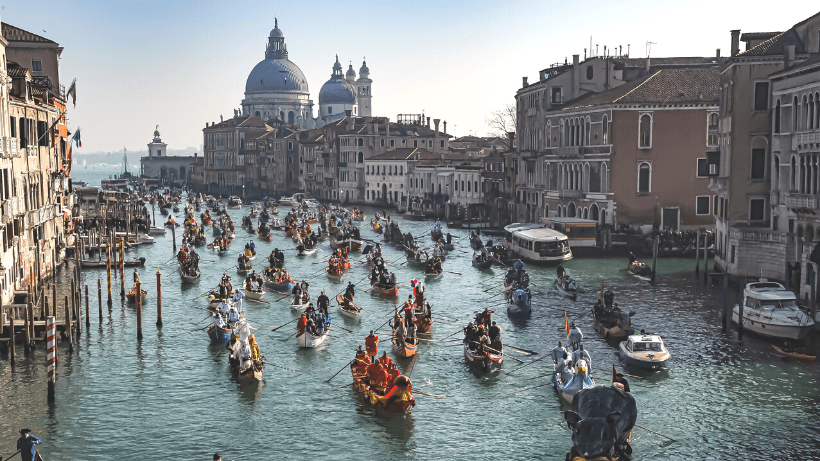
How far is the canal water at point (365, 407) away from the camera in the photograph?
23.2 metres

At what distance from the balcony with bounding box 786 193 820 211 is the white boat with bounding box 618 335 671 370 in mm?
9694

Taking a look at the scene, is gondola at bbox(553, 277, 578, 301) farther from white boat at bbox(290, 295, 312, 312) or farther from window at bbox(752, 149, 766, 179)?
white boat at bbox(290, 295, 312, 312)

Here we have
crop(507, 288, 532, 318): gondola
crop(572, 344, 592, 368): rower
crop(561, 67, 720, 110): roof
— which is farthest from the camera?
crop(561, 67, 720, 110): roof

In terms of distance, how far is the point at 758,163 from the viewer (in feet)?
143

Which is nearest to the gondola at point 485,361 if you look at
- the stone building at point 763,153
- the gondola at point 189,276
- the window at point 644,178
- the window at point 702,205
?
the stone building at point 763,153

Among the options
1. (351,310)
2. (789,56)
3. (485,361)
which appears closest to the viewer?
(485,361)

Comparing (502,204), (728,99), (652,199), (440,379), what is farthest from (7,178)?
(502,204)

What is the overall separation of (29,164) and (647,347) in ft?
89.4

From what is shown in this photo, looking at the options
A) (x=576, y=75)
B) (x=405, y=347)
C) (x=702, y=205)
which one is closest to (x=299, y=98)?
(x=576, y=75)

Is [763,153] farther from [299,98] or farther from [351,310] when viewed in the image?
[299,98]

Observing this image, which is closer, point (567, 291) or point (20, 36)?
point (567, 291)

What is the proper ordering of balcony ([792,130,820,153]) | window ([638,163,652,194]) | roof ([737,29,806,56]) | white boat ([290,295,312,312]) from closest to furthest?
balcony ([792,130,820,153]) → white boat ([290,295,312,312]) → roof ([737,29,806,56]) → window ([638,163,652,194])

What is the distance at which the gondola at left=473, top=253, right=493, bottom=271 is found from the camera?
5450cm

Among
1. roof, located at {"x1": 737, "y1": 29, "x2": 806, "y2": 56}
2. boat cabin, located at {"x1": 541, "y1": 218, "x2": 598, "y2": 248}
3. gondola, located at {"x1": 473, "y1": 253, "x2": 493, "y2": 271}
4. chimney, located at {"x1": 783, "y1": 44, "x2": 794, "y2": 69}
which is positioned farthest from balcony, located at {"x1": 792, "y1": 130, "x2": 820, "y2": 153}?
boat cabin, located at {"x1": 541, "y1": 218, "x2": 598, "y2": 248}
